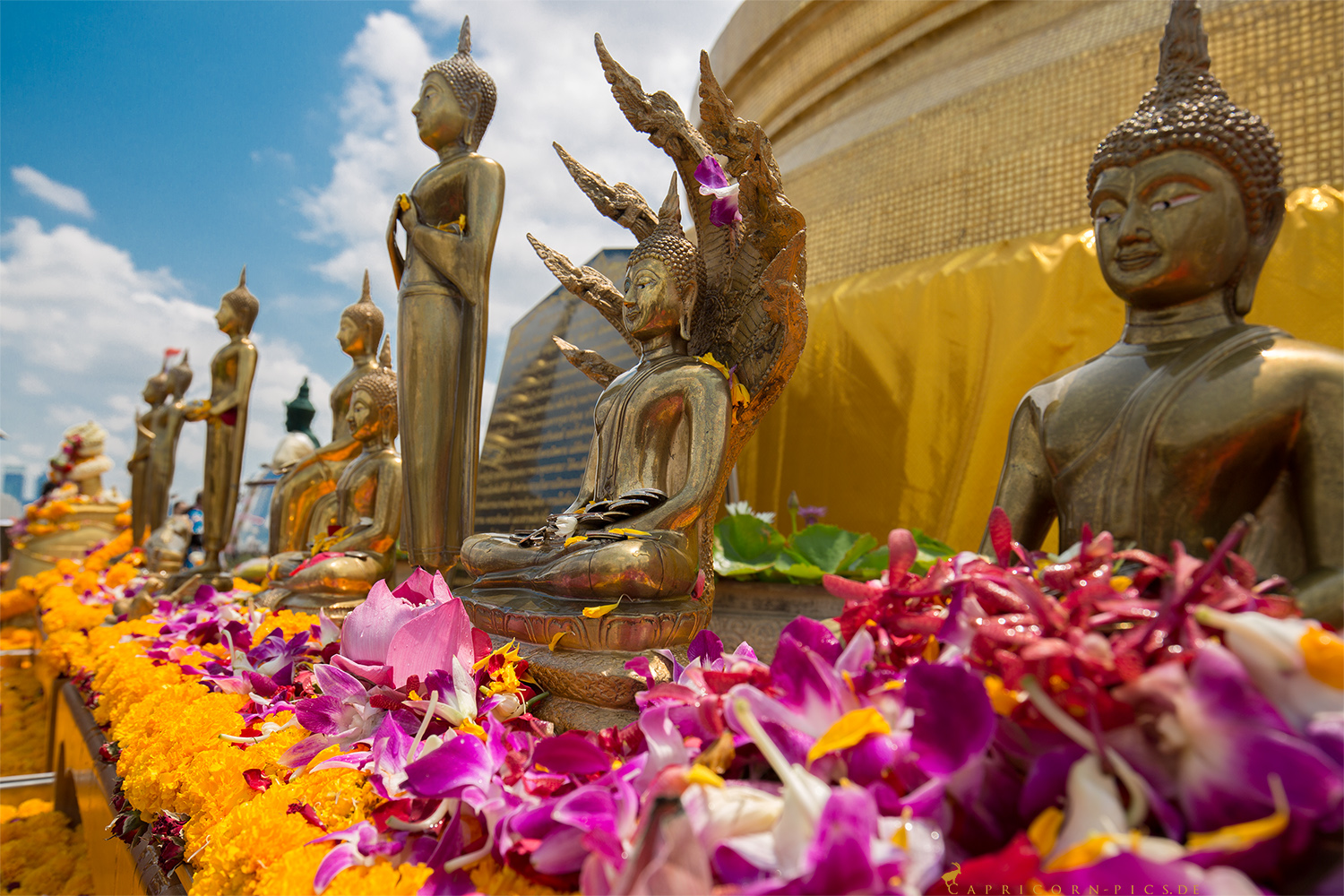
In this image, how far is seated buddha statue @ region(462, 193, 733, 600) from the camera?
1.77 metres

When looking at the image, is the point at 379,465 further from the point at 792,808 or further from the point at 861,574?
the point at 792,808

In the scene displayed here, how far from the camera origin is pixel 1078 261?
3.42 meters

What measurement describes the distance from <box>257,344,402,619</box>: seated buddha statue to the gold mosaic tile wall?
2784 mm

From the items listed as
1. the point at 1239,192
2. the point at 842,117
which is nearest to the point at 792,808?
the point at 1239,192

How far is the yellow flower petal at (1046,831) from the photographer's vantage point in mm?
607

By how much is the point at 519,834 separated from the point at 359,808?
41cm

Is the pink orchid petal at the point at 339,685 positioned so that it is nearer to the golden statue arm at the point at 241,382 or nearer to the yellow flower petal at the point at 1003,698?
the yellow flower petal at the point at 1003,698

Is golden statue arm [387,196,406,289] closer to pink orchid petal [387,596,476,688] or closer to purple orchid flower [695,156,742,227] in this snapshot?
purple orchid flower [695,156,742,227]

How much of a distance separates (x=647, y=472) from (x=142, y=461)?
7187mm

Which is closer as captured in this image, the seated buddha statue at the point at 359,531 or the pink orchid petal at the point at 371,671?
the pink orchid petal at the point at 371,671

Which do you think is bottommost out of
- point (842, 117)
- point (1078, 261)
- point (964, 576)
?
point (964, 576)

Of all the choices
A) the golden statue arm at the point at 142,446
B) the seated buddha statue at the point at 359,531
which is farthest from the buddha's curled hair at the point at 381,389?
the golden statue arm at the point at 142,446

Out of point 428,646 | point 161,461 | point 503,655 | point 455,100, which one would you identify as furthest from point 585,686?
point 161,461

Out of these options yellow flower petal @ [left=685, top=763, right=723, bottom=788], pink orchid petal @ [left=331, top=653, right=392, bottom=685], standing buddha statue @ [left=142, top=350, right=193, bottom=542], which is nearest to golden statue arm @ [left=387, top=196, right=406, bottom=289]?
pink orchid petal @ [left=331, top=653, right=392, bottom=685]
